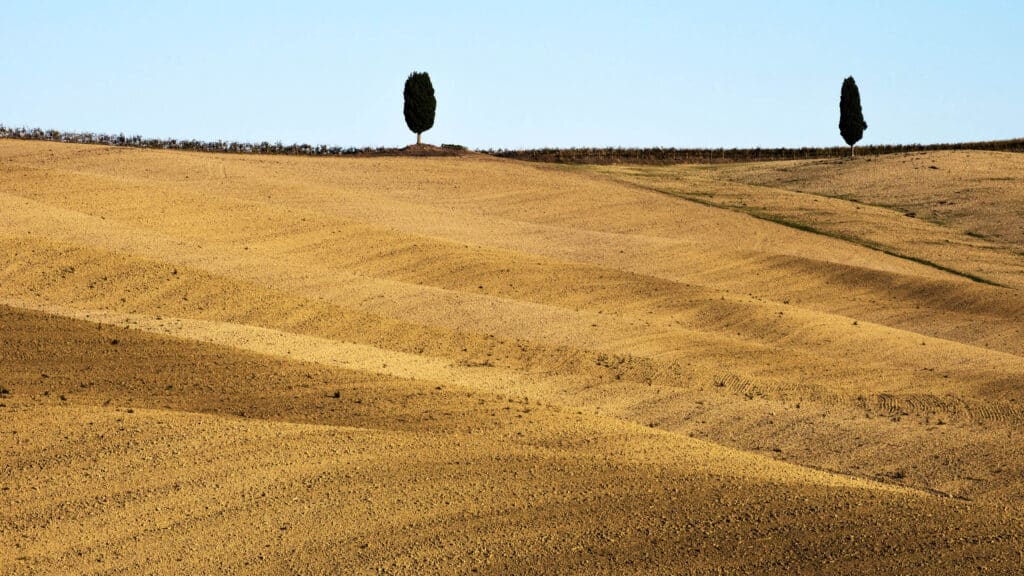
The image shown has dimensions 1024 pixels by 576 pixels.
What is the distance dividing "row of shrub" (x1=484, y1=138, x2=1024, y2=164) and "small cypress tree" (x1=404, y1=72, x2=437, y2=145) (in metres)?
3.12

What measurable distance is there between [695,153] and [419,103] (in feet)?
44.1

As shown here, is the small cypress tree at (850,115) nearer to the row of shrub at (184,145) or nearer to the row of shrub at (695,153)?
the row of shrub at (695,153)

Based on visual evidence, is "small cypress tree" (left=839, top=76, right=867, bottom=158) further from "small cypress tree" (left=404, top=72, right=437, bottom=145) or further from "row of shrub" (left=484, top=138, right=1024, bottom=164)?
"small cypress tree" (left=404, top=72, right=437, bottom=145)

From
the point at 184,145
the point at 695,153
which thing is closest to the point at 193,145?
the point at 184,145

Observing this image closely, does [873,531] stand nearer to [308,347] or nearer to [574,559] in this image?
[574,559]

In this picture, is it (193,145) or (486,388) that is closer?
(486,388)

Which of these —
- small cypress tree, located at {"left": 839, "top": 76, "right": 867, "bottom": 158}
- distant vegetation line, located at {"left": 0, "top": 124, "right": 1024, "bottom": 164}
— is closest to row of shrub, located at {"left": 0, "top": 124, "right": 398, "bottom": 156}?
distant vegetation line, located at {"left": 0, "top": 124, "right": 1024, "bottom": 164}

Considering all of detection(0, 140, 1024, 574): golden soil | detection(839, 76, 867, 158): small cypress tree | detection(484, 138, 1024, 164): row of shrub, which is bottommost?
detection(0, 140, 1024, 574): golden soil

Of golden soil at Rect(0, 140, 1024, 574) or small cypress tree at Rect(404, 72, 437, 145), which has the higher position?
small cypress tree at Rect(404, 72, 437, 145)

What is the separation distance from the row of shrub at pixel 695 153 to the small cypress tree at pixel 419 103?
3.12 meters

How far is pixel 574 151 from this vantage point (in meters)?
54.4

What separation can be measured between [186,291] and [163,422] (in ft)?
25.7

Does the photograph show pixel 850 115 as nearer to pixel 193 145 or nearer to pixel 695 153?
pixel 695 153

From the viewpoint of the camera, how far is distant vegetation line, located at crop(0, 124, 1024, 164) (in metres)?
43.9
